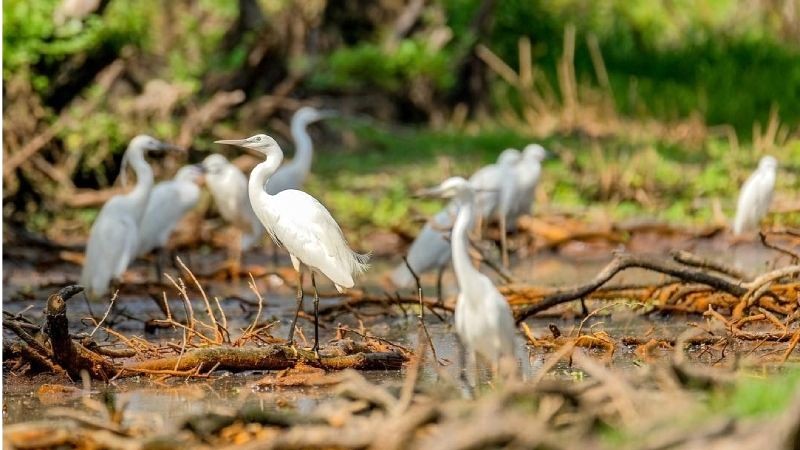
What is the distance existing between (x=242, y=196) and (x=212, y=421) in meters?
7.94

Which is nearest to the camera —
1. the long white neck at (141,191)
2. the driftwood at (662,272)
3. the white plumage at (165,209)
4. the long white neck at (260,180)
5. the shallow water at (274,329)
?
the shallow water at (274,329)

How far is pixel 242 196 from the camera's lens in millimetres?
12992

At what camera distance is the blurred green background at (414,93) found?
1368 cm

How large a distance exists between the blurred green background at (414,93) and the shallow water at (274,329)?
106cm

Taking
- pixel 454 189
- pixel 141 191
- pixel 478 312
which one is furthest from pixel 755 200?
pixel 478 312

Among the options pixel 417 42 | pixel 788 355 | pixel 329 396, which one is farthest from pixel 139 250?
pixel 417 42

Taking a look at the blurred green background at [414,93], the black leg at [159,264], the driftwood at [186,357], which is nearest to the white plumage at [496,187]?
the blurred green background at [414,93]

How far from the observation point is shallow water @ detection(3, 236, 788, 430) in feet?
21.5

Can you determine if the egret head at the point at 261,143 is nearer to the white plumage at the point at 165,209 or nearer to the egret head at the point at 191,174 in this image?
the white plumage at the point at 165,209

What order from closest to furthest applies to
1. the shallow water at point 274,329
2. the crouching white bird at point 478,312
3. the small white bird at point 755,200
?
the crouching white bird at point 478,312
the shallow water at point 274,329
the small white bird at point 755,200

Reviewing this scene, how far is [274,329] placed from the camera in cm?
918

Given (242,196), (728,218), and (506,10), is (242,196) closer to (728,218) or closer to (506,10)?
(728,218)

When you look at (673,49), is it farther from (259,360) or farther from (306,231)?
(259,360)

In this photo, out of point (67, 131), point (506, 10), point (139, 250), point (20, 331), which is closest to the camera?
point (20, 331)
